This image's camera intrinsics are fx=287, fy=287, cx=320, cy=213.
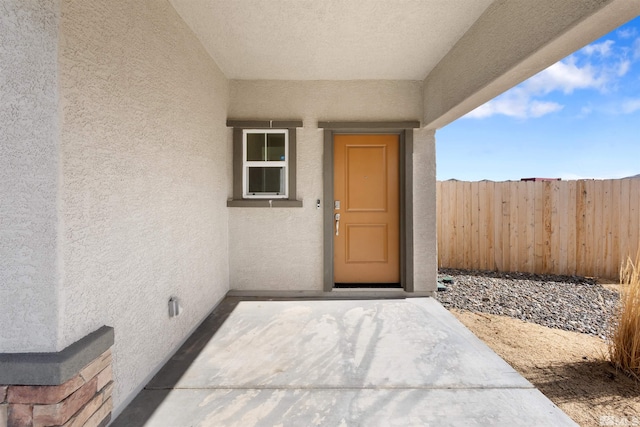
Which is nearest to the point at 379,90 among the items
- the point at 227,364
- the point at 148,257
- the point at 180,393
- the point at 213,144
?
A: the point at 213,144

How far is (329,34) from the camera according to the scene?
2.90 metres

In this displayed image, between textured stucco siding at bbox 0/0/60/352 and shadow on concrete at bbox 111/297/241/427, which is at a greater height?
textured stucco siding at bbox 0/0/60/352

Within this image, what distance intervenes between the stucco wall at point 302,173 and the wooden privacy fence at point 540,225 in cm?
270

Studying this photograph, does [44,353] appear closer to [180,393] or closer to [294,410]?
[180,393]

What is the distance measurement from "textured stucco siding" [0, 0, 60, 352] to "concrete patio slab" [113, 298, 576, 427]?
89 centimetres

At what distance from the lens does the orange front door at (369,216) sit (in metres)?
4.20

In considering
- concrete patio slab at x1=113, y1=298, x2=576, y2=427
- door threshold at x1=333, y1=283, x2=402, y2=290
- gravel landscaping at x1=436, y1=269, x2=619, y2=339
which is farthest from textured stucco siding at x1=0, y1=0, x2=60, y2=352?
gravel landscaping at x1=436, y1=269, x2=619, y2=339

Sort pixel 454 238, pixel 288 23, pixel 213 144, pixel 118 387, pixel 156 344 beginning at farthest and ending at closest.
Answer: pixel 454 238 → pixel 213 144 → pixel 288 23 → pixel 156 344 → pixel 118 387

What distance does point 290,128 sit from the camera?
4.01 meters

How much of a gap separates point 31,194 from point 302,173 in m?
2.98

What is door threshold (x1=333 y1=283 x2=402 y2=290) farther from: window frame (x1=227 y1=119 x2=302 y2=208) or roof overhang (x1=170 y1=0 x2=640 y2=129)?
roof overhang (x1=170 y1=0 x2=640 y2=129)

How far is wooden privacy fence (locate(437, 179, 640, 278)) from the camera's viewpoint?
18.5 ft

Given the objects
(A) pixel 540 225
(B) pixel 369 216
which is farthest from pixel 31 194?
(A) pixel 540 225

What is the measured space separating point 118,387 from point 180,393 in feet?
1.27
